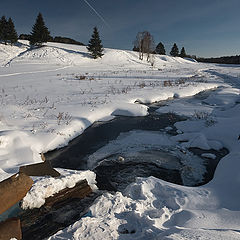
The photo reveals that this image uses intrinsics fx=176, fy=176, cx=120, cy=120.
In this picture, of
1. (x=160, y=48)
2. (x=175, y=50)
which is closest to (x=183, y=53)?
(x=175, y=50)

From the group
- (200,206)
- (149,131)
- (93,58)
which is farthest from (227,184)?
(93,58)

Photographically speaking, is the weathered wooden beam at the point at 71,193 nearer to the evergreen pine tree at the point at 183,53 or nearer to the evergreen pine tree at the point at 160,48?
the evergreen pine tree at the point at 160,48

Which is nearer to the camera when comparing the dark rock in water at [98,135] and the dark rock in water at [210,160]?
the dark rock in water at [210,160]

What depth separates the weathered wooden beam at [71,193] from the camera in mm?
2414

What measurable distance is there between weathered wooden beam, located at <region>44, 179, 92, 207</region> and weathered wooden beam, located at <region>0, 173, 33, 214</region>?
0.55 meters

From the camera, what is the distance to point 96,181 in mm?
3119

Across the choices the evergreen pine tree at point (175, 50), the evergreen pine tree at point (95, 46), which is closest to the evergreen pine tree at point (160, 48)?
the evergreen pine tree at point (175, 50)

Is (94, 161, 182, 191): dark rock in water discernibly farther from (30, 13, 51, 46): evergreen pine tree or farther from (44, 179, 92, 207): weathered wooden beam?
(30, 13, 51, 46): evergreen pine tree

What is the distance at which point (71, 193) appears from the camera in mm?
2578

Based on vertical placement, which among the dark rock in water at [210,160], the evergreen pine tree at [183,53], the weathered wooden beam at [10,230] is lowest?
the dark rock in water at [210,160]

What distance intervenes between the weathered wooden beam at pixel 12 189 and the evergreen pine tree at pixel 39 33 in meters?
37.9

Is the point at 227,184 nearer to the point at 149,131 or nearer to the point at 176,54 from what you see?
the point at 149,131

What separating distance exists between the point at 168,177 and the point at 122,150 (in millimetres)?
1323

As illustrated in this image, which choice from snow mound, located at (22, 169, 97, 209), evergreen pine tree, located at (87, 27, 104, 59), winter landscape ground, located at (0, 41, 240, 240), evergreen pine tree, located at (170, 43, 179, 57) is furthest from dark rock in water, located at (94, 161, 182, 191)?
evergreen pine tree, located at (170, 43, 179, 57)
